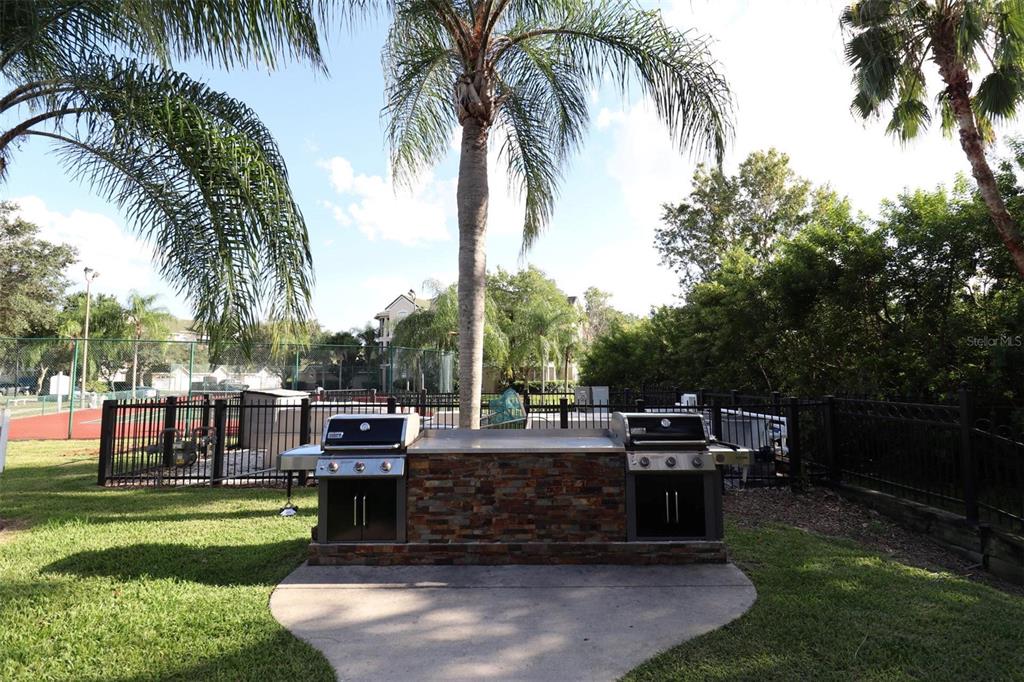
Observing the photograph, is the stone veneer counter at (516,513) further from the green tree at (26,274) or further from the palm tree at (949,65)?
the green tree at (26,274)

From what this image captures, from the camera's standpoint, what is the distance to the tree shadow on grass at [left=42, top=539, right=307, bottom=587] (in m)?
4.34

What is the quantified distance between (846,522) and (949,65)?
321 inches

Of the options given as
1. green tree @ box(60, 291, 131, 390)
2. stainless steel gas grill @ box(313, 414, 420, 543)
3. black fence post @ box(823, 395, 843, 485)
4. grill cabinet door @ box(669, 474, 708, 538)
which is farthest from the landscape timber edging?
green tree @ box(60, 291, 131, 390)

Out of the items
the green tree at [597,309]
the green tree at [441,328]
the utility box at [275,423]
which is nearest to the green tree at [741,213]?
the green tree at [441,328]

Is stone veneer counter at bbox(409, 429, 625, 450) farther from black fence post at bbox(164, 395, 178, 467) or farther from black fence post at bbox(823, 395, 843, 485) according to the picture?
black fence post at bbox(164, 395, 178, 467)

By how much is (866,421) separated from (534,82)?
24.4 ft

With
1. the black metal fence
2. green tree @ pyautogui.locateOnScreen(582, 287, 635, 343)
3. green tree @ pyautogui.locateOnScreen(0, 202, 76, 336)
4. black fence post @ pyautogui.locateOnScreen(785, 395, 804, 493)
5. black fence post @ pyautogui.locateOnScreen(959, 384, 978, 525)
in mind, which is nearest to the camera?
black fence post @ pyautogui.locateOnScreen(959, 384, 978, 525)

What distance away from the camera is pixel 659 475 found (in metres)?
4.57

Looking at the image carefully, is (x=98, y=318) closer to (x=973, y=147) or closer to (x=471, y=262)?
(x=471, y=262)

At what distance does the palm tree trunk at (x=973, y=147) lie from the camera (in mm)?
8047

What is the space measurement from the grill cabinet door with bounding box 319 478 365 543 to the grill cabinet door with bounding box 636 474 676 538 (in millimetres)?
2393

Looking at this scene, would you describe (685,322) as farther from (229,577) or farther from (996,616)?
(229,577)

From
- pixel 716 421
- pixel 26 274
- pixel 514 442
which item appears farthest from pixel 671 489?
pixel 26 274

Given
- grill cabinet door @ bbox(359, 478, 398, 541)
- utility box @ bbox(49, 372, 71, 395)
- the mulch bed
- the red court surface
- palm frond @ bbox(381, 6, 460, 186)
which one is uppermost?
palm frond @ bbox(381, 6, 460, 186)
